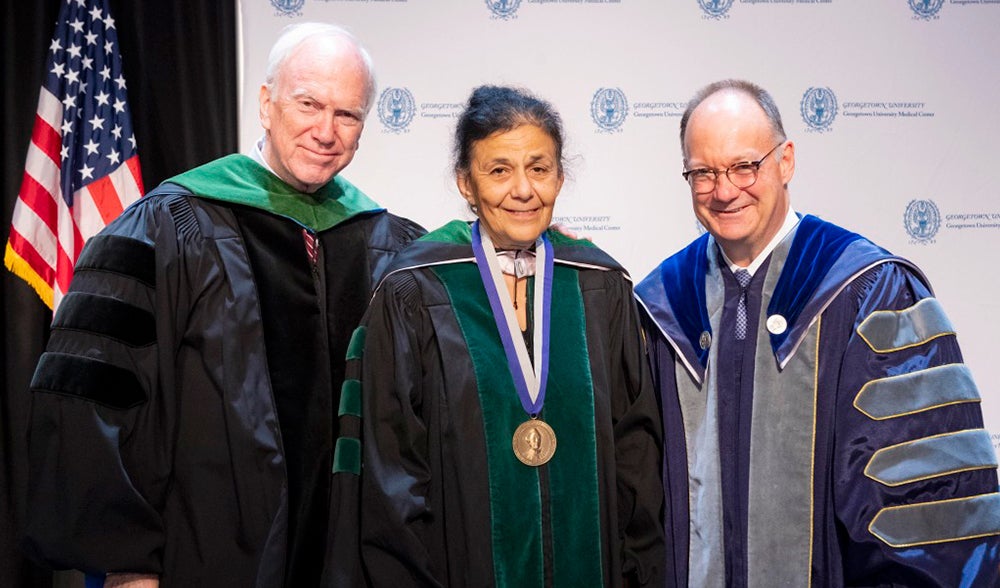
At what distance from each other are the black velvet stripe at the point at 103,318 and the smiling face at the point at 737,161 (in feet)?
5.23

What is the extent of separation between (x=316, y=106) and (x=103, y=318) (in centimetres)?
85

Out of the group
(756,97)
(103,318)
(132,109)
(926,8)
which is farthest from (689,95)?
(103,318)

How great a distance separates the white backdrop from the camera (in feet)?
15.3

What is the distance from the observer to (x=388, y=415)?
2.40 metres

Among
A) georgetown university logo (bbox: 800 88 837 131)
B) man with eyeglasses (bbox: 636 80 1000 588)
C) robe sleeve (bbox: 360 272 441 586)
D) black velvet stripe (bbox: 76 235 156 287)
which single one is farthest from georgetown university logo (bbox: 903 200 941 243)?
black velvet stripe (bbox: 76 235 156 287)

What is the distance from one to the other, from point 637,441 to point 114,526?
1.42 metres

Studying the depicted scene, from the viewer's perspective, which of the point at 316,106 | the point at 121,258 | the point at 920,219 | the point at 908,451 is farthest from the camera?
the point at 920,219

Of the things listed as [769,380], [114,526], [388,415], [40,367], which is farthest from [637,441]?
[40,367]

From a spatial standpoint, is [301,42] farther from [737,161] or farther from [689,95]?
[689,95]

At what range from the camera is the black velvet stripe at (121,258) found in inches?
101

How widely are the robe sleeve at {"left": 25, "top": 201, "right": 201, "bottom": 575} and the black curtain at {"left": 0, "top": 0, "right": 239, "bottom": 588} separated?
2.11 m

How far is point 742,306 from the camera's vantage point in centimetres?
266

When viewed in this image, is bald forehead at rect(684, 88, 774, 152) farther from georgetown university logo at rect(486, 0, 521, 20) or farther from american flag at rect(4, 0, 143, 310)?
american flag at rect(4, 0, 143, 310)

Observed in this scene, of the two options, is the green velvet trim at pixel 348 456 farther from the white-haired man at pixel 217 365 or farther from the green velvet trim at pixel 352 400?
the white-haired man at pixel 217 365
